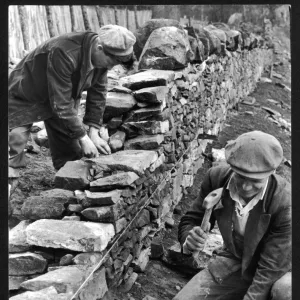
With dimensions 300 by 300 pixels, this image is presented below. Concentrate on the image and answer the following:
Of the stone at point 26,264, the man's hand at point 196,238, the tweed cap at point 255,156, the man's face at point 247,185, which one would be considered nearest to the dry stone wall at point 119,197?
the stone at point 26,264

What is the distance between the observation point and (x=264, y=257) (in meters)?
2.93

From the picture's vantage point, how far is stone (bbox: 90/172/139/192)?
11.6 ft

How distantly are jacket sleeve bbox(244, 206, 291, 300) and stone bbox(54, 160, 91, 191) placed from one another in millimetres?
1355

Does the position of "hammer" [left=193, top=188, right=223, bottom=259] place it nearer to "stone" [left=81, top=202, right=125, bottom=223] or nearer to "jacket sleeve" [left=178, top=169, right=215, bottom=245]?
"jacket sleeve" [left=178, top=169, right=215, bottom=245]

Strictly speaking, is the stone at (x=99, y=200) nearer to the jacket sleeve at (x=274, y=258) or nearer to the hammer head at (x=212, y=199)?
the hammer head at (x=212, y=199)

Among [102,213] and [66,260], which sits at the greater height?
[102,213]

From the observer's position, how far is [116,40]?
3781mm

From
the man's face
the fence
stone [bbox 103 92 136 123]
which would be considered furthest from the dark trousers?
the fence

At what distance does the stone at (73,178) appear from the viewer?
11.8ft

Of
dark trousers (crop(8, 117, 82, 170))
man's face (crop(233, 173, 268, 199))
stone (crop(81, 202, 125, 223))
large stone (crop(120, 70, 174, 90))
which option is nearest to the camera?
man's face (crop(233, 173, 268, 199))

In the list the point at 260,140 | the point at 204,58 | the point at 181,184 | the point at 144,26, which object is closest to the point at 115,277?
the point at 260,140

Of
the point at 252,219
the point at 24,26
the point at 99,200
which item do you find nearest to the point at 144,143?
the point at 99,200

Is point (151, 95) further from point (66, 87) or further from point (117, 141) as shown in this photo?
point (66, 87)

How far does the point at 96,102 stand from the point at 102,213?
1.31 m
